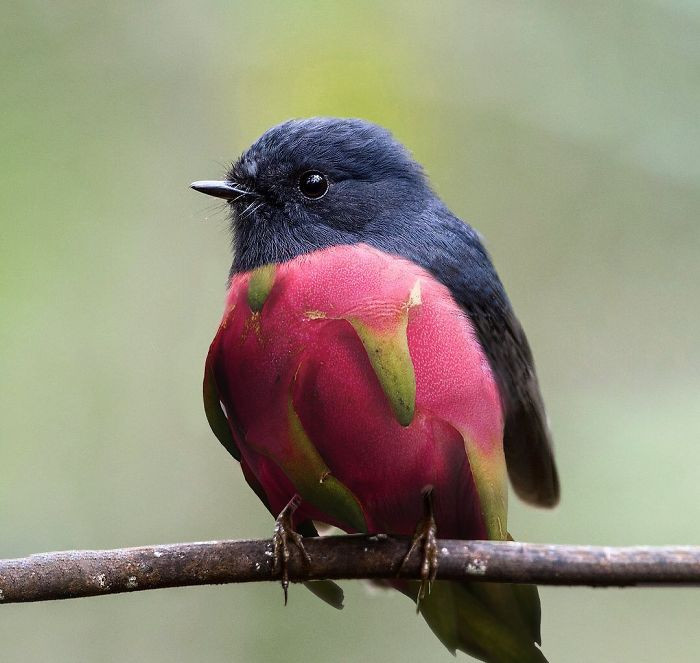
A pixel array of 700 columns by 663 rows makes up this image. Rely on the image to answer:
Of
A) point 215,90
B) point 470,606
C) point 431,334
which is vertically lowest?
point 470,606

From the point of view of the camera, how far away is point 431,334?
235 centimetres

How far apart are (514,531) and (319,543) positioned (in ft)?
6.05

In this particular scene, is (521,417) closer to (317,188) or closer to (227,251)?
(317,188)

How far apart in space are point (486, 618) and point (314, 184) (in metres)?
1.18

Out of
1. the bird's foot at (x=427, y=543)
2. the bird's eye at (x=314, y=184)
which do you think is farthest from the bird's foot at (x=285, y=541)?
the bird's eye at (x=314, y=184)

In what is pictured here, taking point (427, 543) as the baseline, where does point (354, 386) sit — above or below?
above

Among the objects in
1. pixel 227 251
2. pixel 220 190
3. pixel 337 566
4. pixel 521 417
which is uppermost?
pixel 220 190

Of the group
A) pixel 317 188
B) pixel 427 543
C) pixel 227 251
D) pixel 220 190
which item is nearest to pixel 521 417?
pixel 427 543

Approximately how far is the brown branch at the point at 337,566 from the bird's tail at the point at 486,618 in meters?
0.21

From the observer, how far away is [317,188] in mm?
2869

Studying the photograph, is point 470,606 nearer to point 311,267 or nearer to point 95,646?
point 311,267

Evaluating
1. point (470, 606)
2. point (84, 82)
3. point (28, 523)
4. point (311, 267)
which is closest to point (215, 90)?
point (84, 82)

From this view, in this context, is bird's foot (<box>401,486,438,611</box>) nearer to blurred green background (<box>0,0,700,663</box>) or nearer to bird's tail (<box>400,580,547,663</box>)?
bird's tail (<box>400,580,547,663</box>)

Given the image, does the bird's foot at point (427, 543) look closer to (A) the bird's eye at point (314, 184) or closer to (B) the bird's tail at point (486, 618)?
(B) the bird's tail at point (486, 618)
